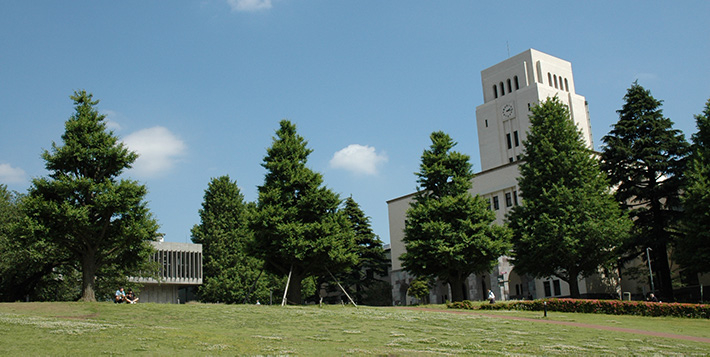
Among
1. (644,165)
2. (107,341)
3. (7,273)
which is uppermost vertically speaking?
(644,165)

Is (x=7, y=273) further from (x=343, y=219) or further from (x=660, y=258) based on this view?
(x=660, y=258)

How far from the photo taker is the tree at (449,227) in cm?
3731

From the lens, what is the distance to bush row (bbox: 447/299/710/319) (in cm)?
2955

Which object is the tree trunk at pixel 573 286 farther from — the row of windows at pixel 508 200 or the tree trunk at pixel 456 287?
the row of windows at pixel 508 200

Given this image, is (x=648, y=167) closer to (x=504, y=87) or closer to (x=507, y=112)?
(x=507, y=112)

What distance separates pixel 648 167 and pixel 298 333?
3304cm

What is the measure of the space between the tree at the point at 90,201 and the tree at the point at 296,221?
21.7ft

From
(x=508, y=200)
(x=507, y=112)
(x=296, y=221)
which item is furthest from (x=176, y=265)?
(x=507, y=112)

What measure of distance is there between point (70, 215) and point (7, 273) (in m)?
16.6

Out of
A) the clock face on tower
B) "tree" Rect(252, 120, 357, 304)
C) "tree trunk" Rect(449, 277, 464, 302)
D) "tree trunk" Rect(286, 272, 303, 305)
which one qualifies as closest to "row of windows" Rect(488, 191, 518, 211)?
the clock face on tower

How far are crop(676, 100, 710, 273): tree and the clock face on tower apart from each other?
3587cm

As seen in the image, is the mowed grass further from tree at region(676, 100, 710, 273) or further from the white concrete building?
the white concrete building

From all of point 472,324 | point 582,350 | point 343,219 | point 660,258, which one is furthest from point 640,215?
point 582,350

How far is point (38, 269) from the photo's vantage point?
3944 cm
